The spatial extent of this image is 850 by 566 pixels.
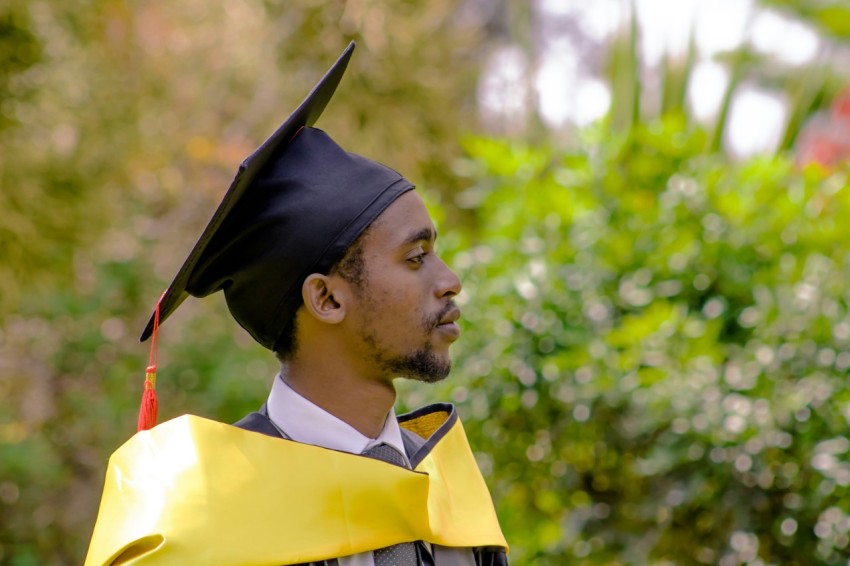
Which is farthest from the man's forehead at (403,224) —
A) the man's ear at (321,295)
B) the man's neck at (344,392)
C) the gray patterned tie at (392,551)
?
the gray patterned tie at (392,551)

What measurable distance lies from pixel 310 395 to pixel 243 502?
222mm

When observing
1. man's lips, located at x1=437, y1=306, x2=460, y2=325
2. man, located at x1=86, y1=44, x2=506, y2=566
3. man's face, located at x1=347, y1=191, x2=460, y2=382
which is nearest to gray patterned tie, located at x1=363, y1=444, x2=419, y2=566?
man, located at x1=86, y1=44, x2=506, y2=566

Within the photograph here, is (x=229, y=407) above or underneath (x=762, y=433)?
underneath

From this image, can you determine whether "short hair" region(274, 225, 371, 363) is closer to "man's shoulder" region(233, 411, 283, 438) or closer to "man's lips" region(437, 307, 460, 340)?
"man's lips" region(437, 307, 460, 340)

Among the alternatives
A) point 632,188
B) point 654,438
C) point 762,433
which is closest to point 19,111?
point 632,188

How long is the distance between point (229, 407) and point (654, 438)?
319 centimetres

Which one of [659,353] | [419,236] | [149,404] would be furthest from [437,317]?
[659,353]

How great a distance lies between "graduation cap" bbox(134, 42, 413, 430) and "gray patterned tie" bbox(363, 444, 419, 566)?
0.25m

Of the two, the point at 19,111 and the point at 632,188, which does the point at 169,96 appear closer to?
the point at 19,111

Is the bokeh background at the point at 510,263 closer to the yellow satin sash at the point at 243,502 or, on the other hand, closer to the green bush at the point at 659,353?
the green bush at the point at 659,353

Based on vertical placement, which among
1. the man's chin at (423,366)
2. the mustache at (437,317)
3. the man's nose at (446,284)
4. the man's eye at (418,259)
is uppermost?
the man's eye at (418,259)

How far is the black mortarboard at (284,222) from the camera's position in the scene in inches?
70.7

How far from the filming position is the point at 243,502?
5.66 feet

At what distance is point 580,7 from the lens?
36.5 ft
